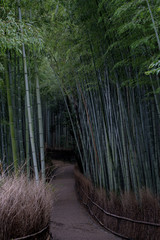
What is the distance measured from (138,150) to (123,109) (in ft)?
2.20

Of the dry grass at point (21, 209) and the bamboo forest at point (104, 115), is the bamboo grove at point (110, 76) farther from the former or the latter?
the dry grass at point (21, 209)

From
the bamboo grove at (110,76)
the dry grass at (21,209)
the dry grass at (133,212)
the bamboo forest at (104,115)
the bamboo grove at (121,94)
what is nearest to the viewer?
the dry grass at (21,209)

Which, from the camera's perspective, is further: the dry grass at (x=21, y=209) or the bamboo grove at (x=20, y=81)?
the bamboo grove at (x=20, y=81)

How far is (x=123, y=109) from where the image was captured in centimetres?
327

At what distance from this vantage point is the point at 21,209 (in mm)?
1953

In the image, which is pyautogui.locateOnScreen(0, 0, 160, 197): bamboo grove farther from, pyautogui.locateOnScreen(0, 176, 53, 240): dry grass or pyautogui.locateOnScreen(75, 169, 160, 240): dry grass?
pyautogui.locateOnScreen(0, 176, 53, 240): dry grass

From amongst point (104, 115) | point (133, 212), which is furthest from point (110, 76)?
point (133, 212)

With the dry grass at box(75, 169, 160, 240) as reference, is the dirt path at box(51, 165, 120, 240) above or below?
below

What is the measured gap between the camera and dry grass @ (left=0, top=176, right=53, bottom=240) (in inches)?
72.2

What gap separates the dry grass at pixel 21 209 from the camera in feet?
6.01

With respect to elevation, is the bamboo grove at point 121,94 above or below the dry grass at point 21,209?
above

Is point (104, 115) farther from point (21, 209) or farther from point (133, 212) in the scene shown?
point (21, 209)

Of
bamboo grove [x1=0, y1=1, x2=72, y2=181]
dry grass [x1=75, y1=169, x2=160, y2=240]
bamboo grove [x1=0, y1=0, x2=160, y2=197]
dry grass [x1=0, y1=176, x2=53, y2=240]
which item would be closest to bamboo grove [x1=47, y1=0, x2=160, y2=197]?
bamboo grove [x1=0, y1=0, x2=160, y2=197]

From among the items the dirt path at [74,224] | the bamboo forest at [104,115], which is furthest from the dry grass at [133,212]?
the dirt path at [74,224]
